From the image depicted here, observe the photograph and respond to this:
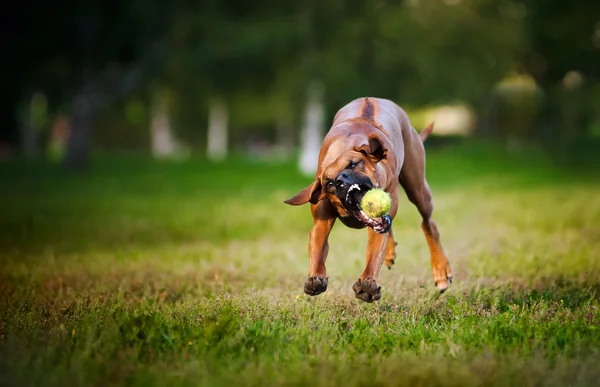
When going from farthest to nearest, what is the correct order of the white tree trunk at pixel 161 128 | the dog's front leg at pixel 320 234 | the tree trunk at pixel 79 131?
the white tree trunk at pixel 161 128, the tree trunk at pixel 79 131, the dog's front leg at pixel 320 234

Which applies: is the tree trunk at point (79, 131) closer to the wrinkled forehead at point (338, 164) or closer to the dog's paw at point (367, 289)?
the wrinkled forehead at point (338, 164)

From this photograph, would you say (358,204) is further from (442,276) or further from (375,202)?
(442,276)

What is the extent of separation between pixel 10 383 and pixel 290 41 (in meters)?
24.2

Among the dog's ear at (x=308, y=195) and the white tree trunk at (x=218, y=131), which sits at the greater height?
the dog's ear at (x=308, y=195)

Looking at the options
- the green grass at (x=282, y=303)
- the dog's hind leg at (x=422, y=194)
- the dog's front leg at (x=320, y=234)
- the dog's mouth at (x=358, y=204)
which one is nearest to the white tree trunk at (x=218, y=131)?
the green grass at (x=282, y=303)

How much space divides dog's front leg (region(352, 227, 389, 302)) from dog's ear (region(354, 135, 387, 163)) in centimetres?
50

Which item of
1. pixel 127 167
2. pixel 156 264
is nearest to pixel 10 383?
pixel 156 264

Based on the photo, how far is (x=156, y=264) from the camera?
31.5 ft

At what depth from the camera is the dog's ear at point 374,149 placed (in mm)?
5523

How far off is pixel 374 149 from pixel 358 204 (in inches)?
16.2

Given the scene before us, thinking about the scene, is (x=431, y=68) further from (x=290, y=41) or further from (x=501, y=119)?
(x=501, y=119)

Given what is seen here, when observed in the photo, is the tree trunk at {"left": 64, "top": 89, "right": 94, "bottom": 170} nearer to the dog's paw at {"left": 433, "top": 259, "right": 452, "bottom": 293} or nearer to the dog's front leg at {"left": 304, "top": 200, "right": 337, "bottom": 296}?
the dog's paw at {"left": 433, "top": 259, "right": 452, "bottom": 293}

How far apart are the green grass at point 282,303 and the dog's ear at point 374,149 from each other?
42.1 inches

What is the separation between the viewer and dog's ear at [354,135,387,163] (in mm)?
5523
